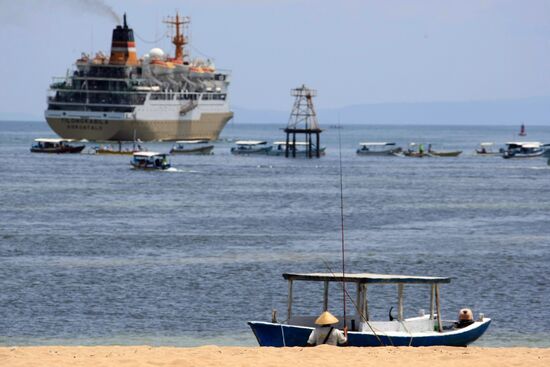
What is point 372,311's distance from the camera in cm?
2973

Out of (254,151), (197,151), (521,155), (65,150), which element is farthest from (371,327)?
(521,155)

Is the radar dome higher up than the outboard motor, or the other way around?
the radar dome

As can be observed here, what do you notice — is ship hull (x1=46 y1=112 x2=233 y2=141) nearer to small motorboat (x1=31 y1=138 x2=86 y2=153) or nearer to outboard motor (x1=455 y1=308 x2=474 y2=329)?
small motorboat (x1=31 y1=138 x2=86 y2=153)

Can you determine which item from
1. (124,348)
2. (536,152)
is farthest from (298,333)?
(536,152)

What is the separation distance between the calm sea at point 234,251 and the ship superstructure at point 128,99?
242 feet

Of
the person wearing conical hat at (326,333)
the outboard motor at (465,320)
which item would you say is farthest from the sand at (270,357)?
the outboard motor at (465,320)

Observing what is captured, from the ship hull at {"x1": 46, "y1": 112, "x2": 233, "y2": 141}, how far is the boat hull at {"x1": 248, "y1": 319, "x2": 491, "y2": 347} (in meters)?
141

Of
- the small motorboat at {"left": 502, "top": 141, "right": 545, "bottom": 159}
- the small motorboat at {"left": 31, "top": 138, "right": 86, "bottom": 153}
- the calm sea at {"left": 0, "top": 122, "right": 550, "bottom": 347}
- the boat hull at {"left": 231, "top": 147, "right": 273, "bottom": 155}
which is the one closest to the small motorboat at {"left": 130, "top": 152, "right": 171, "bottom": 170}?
the calm sea at {"left": 0, "top": 122, "right": 550, "bottom": 347}

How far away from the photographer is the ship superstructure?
543 ft

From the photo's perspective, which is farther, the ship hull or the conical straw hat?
the ship hull

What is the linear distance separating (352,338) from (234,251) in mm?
20871

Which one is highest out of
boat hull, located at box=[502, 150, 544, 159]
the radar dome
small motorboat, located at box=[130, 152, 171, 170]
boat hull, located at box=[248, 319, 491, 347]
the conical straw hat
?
the radar dome

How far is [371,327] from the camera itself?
75.5 feet

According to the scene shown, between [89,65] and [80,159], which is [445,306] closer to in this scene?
[80,159]
